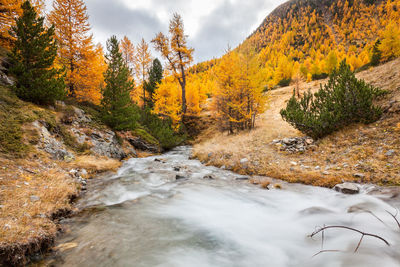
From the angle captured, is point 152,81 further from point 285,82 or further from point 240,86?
point 285,82

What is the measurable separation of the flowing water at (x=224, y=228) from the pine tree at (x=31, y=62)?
7584 millimetres

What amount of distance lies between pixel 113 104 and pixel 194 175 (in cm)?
1016

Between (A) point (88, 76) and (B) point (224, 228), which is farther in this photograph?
(A) point (88, 76)

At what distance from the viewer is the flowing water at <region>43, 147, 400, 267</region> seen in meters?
2.73

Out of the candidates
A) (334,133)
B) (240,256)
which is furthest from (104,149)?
(334,133)

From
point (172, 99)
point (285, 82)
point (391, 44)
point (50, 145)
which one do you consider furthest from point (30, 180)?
point (285, 82)

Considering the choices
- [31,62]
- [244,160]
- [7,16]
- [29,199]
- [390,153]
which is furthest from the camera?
[7,16]

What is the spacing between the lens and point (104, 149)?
11.8 metres

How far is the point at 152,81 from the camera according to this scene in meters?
25.5

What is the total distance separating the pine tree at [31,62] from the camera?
9328mm

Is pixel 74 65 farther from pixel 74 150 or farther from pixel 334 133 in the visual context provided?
pixel 334 133

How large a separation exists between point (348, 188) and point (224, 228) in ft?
12.5

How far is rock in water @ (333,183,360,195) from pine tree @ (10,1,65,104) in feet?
46.6

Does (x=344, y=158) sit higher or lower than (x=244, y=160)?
higher
